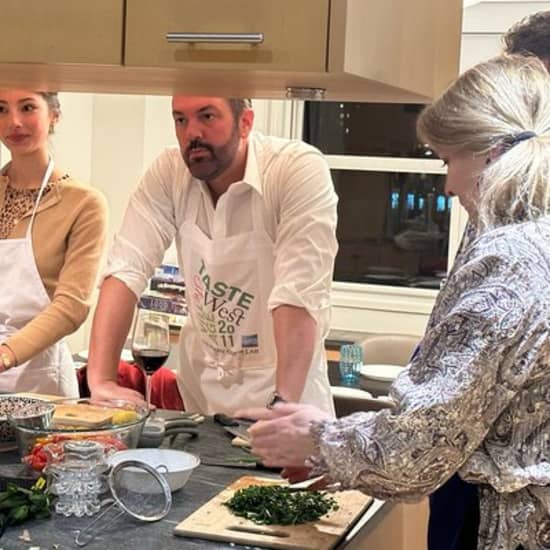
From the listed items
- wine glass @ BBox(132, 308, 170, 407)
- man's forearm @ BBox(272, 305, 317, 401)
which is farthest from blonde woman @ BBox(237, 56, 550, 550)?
man's forearm @ BBox(272, 305, 317, 401)

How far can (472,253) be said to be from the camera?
1.16 metres

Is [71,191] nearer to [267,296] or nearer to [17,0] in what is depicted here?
[267,296]

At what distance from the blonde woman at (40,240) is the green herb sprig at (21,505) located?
908mm

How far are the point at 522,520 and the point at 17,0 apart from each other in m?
0.96

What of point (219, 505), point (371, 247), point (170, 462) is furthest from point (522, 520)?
point (371, 247)

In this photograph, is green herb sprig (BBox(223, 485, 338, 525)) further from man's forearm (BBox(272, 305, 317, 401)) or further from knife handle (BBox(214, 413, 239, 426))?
man's forearm (BBox(272, 305, 317, 401))

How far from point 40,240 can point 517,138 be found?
1.39 metres

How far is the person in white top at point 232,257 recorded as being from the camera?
1947 millimetres

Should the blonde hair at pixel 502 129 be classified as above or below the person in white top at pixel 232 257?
above

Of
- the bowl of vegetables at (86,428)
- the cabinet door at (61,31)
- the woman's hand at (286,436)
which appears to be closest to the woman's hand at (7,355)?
the bowl of vegetables at (86,428)

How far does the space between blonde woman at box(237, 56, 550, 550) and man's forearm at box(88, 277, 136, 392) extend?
0.77 m

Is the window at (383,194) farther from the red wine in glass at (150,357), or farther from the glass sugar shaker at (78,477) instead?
the glass sugar shaker at (78,477)

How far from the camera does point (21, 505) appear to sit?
1283 millimetres

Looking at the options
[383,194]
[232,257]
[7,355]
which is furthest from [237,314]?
[383,194]
